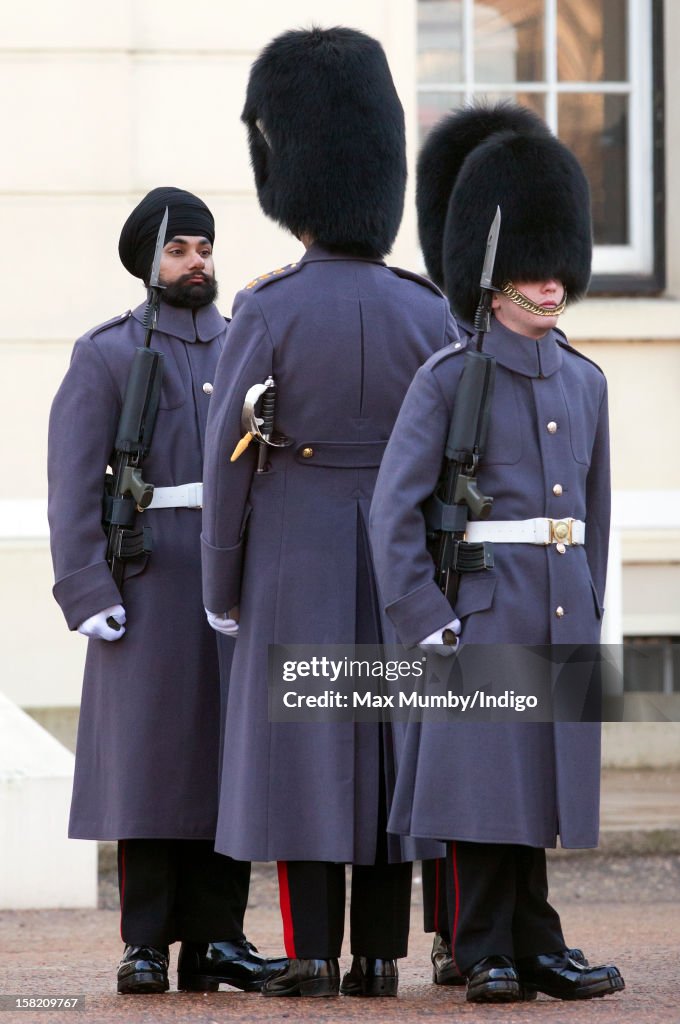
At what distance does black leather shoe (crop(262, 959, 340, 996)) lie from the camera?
450 cm

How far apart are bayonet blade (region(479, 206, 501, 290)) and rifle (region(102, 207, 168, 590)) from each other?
88 cm

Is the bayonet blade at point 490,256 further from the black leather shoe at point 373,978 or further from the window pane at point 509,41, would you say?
the window pane at point 509,41

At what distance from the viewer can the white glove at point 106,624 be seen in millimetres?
4895

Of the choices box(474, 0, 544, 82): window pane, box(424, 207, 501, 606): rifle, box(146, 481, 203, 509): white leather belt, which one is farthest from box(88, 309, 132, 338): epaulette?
box(474, 0, 544, 82): window pane

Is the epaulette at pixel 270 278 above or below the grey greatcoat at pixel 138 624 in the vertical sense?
above

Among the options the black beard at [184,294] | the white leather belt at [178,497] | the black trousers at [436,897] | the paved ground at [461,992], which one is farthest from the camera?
the black beard at [184,294]

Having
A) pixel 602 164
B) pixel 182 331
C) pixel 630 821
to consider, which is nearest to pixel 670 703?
pixel 630 821

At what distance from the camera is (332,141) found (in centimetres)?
474

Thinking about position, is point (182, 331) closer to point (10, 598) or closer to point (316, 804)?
point (316, 804)

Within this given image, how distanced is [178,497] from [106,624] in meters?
0.35

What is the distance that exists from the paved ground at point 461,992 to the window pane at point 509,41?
289 centimetres

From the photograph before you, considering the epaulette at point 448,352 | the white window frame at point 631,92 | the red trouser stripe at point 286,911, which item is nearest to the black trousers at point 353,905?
the red trouser stripe at point 286,911

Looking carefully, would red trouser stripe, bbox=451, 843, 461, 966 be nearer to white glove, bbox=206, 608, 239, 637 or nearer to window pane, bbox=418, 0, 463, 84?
white glove, bbox=206, 608, 239, 637

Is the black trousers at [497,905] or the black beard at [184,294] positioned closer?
the black trousers at [497,905]
